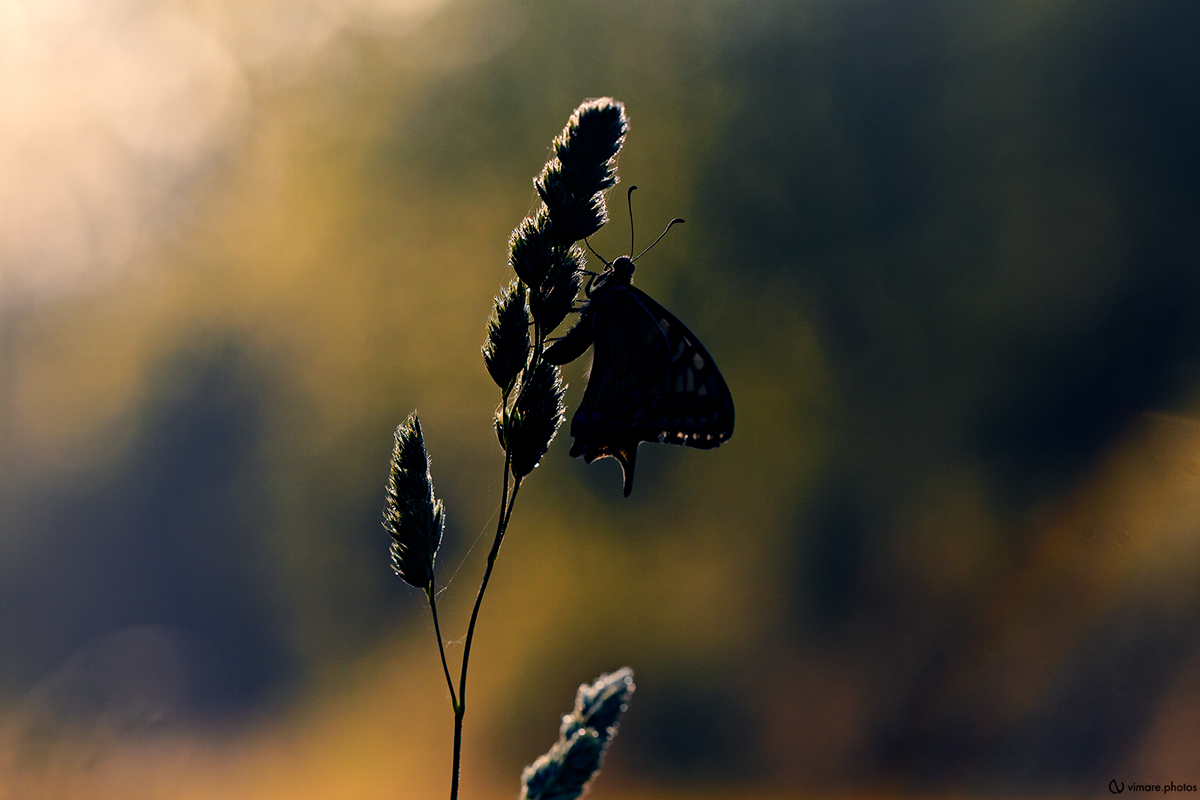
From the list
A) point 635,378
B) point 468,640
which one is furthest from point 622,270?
point 468,640

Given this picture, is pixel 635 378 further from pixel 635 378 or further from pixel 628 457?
pixel 628 457

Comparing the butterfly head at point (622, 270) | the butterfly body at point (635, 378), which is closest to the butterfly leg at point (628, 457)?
the butterfly body at point (635, 378)

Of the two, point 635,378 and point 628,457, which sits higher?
point 635,378

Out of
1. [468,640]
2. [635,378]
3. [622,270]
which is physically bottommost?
[468,640]

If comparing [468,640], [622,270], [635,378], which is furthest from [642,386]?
[468,640]

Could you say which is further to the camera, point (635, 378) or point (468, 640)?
point (635, 378)

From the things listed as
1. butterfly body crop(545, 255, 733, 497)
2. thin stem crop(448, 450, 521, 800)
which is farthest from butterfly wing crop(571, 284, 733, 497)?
thin stem crop(448, 450, 521, 800)

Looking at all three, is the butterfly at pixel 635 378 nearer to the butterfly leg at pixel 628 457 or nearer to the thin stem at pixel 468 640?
the butterfly leg at pixel 628 457

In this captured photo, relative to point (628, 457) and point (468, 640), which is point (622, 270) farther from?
point (468, 640)
